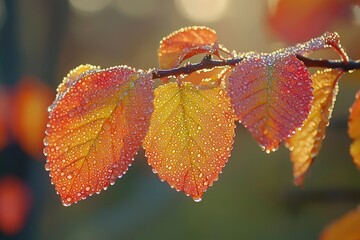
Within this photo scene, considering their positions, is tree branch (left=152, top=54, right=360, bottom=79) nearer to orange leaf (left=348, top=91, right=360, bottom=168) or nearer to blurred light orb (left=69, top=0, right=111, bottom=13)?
orange leaf (left=348, top=91, right=360, bottom=168)

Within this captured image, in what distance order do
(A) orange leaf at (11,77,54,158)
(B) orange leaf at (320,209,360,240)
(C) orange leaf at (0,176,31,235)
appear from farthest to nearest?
(A) orange leaf at (11,77,54,158) → (C) orange leaf at (0,176,31,235) → (B) orange leaf at (320,209,360,240)

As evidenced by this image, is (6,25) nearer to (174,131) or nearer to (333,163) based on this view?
(333,163)

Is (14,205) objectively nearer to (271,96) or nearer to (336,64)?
(336,64)

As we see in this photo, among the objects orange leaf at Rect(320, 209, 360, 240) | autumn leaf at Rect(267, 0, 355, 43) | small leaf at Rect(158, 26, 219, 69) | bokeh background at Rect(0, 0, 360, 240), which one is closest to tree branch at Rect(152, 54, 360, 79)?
small leaf at Rect(158, 26, 219, 69)

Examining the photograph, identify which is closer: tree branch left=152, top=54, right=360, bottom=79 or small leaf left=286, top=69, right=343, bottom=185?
tree branch left=152, top=54, right=360, bottom=79

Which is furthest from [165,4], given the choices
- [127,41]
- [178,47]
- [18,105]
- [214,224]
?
[178,47]
